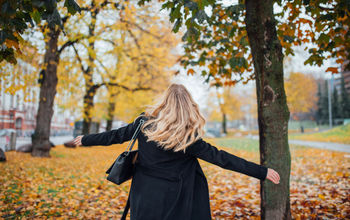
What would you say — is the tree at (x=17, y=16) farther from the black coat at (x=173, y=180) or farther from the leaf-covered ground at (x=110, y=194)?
the leaf-covered ground at (x=110, y=194)

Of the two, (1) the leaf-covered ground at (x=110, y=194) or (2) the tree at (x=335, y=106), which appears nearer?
(1) the leaf-covered ground at (x=110, y=194)

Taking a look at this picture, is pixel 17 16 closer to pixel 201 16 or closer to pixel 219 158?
pixel 201 16

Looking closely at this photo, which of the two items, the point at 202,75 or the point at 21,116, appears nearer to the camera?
the point at 202,75

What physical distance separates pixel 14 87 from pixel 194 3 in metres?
7.31

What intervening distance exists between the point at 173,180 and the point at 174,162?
16 centimetres

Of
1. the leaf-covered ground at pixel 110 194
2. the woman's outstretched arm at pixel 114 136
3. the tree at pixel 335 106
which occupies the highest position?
the tree at pixel 335 106

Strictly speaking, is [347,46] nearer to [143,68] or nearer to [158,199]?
[158,199]

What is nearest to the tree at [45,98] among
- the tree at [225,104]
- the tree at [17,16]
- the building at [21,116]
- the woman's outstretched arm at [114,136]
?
the building at [21,116]

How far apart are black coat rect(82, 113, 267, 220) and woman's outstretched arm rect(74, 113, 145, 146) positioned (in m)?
0.13

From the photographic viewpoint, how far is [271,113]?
3322 mm

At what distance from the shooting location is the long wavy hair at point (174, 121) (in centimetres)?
221

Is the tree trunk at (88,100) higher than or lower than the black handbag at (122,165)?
higher

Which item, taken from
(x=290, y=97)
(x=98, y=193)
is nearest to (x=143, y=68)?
(x=98, y=193)

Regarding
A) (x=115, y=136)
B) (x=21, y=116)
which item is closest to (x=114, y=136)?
(x=115, y=136)
